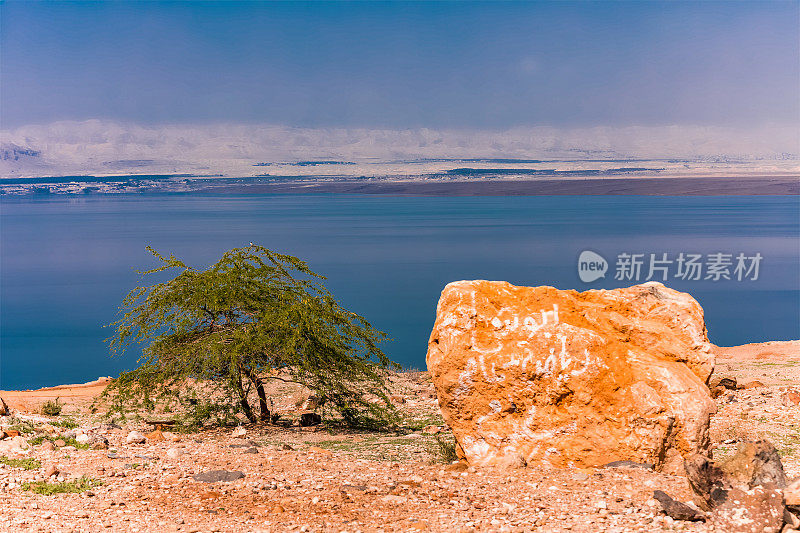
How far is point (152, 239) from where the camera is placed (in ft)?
404

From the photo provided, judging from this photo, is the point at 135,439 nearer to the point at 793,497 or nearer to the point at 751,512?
the point at 751,512

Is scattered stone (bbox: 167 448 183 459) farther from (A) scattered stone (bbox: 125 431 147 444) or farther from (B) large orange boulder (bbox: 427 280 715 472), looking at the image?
(B) large orange boulder (bbox: 427 280 715 472)

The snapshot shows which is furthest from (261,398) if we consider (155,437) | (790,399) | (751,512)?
(751,512)

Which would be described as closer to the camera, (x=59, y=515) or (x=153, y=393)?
(x=59, y=515)

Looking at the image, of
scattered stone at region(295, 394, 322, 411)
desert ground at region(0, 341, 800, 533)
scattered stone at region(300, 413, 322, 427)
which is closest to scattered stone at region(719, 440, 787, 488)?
desert ground at region(0, 341, 800, 533)

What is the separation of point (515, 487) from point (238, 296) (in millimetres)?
8083

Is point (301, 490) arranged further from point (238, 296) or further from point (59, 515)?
point (238, 296)

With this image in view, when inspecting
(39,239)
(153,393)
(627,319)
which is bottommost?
(39,239)

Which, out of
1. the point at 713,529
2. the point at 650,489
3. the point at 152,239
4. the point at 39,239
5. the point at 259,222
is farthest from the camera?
the point at 259,222

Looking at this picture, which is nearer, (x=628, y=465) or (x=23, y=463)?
(x=628, y=465)

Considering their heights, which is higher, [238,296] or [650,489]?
[238,296]

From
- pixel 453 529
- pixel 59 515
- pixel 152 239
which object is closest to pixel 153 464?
pixel 59 515

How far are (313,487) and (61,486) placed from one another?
3.13m

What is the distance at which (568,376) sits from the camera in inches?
442
